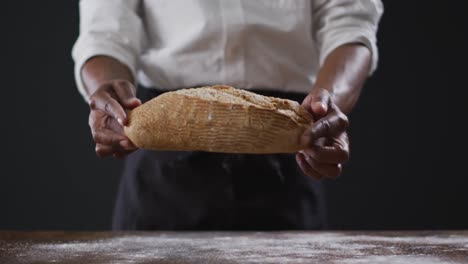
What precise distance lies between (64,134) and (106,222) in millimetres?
317

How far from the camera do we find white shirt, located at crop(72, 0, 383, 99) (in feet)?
5.01

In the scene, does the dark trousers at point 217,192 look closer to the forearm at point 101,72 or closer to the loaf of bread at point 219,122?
the forearm at point 101,72

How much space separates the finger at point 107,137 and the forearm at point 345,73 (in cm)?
40

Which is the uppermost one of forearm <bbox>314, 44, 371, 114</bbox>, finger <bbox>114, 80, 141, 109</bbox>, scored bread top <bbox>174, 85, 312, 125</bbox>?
forearm <bbox>314, 44, 371, 114</bbox>

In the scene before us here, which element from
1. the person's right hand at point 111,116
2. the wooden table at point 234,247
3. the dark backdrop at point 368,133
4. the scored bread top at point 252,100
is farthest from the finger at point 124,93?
the dark backdrop at point 368,133

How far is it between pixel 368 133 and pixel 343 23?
3.23 ft

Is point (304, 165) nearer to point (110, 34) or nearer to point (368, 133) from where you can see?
point (110, 34)

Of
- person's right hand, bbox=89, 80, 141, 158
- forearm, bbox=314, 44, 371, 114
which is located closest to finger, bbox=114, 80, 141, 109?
person's right hand, bbox=89, 80, 141, 158

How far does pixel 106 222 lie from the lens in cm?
254

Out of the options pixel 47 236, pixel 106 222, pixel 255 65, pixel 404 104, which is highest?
pixel 404 104

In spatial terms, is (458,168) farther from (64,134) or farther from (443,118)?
(64,134)

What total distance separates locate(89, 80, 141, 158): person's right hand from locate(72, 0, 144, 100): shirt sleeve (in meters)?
0.24

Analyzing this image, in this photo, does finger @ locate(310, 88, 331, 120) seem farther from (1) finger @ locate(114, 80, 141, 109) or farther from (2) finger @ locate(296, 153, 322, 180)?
(1) finger @ locate(114, 80, 141, 109)

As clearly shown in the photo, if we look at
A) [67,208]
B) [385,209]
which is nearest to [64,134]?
[67,208]
